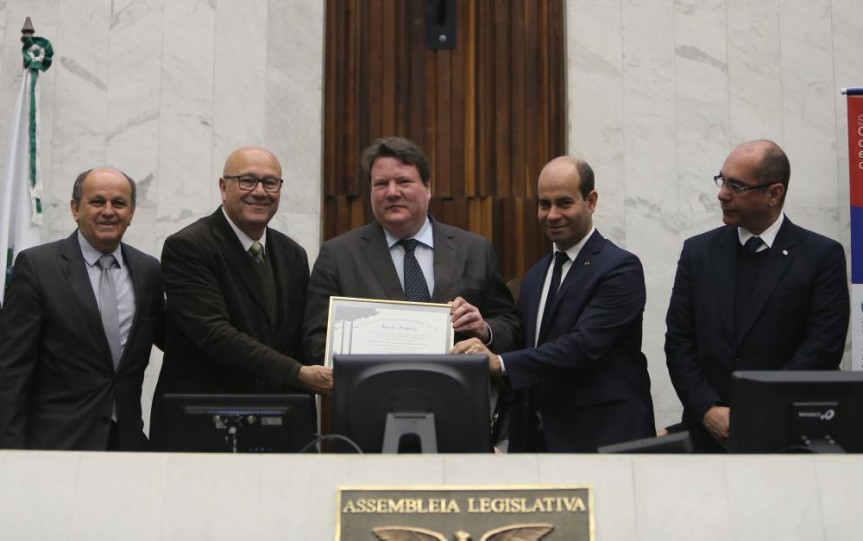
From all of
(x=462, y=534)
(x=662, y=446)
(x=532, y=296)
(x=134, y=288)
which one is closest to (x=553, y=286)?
(x=532, y=296)

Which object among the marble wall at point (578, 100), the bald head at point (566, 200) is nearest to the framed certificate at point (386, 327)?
the bald head at point (566, 200)

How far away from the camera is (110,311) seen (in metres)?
4.43

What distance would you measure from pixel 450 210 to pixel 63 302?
334 centimetres

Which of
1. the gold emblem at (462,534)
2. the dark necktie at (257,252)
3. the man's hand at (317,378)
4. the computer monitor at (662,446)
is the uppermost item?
the dark necktie at (257,252)

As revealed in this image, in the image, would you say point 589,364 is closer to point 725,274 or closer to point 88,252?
point 725,274

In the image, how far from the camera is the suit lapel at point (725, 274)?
14.7 feet

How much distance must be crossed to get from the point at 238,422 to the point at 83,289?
56.2 inches

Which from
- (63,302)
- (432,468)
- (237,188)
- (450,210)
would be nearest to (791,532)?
(432,468)

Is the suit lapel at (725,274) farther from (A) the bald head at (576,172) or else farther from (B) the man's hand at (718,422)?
(A) the bald head at (576,172)

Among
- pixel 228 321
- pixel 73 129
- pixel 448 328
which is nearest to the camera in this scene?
pixel 448 328

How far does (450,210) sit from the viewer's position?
7.14 meters

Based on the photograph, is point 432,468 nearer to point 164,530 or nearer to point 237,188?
point 164,530

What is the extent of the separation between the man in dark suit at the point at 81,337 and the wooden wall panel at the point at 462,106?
266 cm

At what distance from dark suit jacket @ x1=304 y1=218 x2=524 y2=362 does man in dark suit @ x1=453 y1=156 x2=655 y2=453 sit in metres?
0.15
